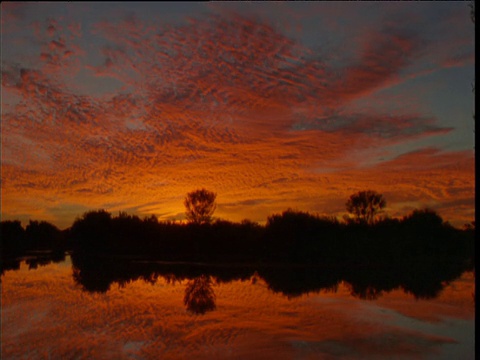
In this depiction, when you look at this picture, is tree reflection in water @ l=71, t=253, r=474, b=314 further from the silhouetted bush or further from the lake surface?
the silhouetted bush

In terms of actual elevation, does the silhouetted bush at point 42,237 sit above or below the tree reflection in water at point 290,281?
above

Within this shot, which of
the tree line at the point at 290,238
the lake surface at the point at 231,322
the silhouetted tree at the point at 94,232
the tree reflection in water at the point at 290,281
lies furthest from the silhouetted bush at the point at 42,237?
the lake surface at the point at 231,322

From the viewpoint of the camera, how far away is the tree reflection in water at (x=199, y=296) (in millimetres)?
17062

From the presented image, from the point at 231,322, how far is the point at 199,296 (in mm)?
5966

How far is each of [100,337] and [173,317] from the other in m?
3.41

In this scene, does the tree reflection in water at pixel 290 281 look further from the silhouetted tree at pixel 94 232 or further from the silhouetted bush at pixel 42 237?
the silhouetted bush at pixel 42 237

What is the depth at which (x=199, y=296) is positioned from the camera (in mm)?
20141

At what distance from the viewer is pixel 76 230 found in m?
69.1

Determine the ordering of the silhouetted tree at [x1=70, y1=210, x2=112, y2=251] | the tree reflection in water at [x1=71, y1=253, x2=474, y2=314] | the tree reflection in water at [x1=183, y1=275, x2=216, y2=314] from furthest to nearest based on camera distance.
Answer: the silhouetted tree at [x1=70, y1=210, x2=112, y2=251]
the tree reflection in water at [x1=71, y1=253, x2=474, y2=314]
the tree reflection in water at [x1=183, y1=275, x2=216, y2=314]

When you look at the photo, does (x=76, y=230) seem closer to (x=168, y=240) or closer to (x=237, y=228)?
(x=168, y=240)

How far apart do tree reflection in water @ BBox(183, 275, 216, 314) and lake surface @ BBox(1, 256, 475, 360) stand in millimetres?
42

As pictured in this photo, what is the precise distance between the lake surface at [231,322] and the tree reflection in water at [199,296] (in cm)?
4

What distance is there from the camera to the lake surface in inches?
428

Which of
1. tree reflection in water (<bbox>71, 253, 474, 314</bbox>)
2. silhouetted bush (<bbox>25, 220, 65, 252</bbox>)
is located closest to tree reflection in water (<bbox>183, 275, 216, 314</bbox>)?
tree reflection in water (<bbox>71, 253, 474, 314</bbox>)
